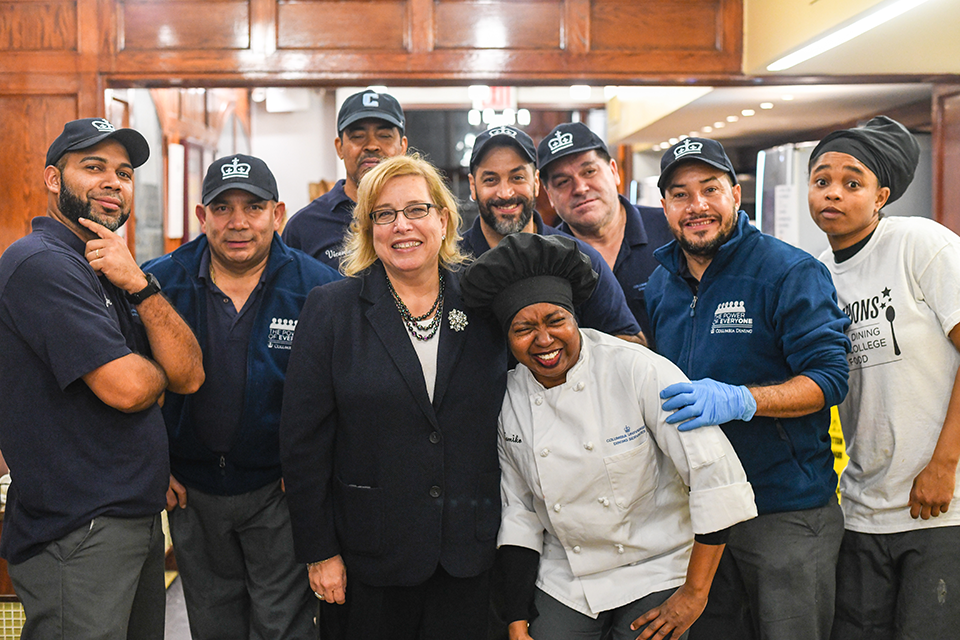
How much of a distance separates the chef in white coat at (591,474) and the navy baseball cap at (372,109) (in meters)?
1.16

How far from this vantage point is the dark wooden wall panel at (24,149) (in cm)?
399

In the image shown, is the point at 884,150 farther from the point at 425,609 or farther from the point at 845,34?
the point at 425,609

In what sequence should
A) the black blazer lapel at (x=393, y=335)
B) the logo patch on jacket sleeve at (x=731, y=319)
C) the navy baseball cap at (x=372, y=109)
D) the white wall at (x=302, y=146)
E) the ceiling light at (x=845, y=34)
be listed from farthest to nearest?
the white wall at (x=302, y=146) → the ceiling light at (x=845, y=34) → the navy baseball cap at (x=372, y=109) → the logo patch on jacket sleeve at (x=731, y=319) → the black blazer lapel at (x=393, y=335)

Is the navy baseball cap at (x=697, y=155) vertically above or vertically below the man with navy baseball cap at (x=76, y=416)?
above

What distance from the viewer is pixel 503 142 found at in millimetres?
2693

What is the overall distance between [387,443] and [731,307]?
1003 mm

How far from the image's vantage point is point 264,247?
2500 mm

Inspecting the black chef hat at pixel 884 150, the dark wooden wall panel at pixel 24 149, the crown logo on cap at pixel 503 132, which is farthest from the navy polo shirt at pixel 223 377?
the dark wooden wall panel at pixel 24 149

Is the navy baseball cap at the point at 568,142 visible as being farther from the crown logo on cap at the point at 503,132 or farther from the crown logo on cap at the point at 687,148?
the crown logo on cap at the point at 687,148

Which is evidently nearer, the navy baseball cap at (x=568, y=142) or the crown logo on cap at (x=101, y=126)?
the crown logo on cap at (x=101, y=126)

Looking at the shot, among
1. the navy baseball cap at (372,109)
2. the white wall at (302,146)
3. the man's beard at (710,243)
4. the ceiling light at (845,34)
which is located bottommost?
the man's beard at (710,243)

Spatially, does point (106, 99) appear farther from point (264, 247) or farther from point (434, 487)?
point (434, 487)

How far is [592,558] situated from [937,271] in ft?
3.94

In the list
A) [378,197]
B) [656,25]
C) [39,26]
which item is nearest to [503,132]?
[378,197]
